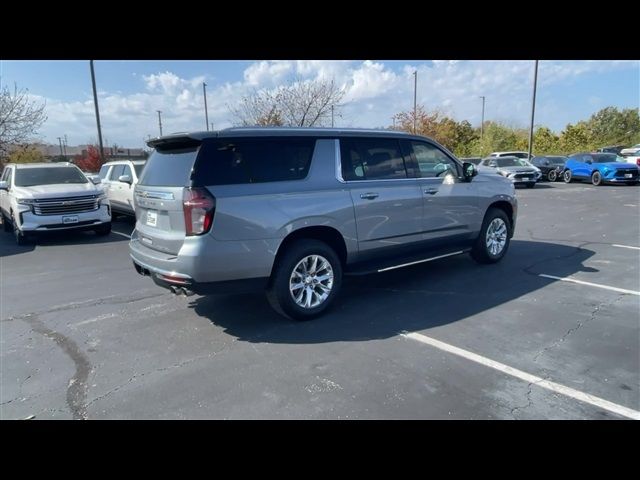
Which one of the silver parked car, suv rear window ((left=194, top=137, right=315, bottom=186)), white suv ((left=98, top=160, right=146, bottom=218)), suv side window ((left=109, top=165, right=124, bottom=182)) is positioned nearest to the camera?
suv rear window ((left=194, top=137, right=315, bottom=186))

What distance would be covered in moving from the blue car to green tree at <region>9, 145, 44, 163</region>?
2864 cm

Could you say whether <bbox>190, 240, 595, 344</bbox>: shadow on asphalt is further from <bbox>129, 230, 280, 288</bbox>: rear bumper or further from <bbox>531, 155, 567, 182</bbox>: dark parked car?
<bbox>531, 155, 567, 182</bbox>: dark parked car

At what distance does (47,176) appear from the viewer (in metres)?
10.2

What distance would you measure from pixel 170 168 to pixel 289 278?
163cm

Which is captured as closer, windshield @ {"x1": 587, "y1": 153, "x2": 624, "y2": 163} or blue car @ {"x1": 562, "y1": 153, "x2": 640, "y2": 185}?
blue car @ {"x1": 562, "y1": 153, "x2": 640, "y2": 185}

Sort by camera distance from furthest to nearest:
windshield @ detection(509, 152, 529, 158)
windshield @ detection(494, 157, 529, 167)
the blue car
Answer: windshield @ detection(509, 152, 529, 158) < windshield @ detection(494, 157, 529, 167) < the blue car

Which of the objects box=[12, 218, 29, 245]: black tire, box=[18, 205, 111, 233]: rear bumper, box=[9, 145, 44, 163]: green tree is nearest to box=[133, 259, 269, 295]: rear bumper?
box=[18, 205, 111, 233]: rear bumper

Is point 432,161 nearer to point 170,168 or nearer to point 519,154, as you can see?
point 170,168

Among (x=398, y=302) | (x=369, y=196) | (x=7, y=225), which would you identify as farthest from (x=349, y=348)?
(x=7, y=225)

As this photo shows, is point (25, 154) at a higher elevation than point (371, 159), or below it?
higher

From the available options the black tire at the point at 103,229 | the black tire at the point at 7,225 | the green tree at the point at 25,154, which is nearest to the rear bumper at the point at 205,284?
the black tire at the point at 103,229

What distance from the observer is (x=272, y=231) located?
4.00m

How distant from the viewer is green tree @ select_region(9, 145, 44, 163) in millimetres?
20250

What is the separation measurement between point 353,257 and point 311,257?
646mm
